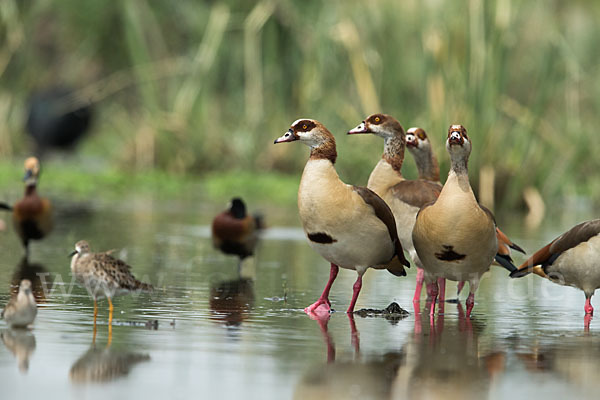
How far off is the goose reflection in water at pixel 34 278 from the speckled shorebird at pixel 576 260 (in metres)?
3.99

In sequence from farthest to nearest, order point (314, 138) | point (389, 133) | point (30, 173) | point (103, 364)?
point (30, 173) < point (389, 133) < point (314, 138) < point (103, 364)

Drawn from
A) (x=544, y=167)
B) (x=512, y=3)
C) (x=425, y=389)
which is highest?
(x=512, y=3)

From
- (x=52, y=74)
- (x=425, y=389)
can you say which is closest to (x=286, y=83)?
(x=52, y=74)

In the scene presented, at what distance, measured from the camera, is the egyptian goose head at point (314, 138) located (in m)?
9.74

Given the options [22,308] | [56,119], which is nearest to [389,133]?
[22,308]

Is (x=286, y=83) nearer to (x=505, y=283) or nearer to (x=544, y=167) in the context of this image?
(x=544, y=167)

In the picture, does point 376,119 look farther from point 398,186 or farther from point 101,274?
point 101,274

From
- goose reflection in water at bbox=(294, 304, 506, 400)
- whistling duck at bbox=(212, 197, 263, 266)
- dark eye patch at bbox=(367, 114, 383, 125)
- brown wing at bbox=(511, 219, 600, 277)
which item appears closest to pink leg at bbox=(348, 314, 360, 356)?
goose reflection in water at bbox=(294, 304, 506, 400)

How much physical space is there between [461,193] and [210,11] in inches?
737

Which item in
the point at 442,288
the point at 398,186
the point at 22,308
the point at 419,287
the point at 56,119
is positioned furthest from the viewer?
the point at 56,119

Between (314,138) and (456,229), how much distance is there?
148cm

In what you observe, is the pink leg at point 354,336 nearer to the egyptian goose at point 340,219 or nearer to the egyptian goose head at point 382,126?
the egyptian goose at point 340,219

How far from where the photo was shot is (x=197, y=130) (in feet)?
85.7

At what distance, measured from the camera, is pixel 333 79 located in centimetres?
2331
